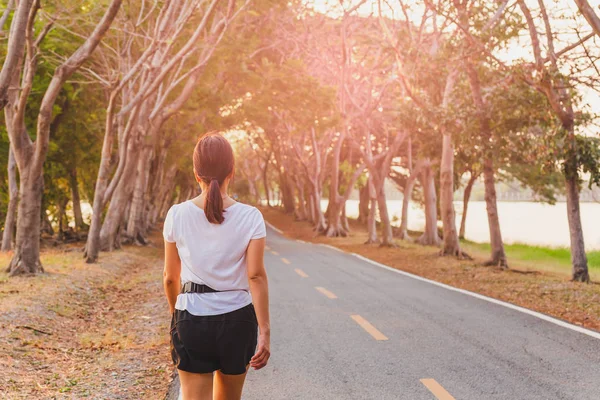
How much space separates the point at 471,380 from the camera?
641 centimetres

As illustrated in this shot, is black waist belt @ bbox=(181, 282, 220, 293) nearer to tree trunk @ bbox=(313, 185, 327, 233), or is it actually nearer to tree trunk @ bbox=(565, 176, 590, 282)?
tree trunk @ bbox=(565, 176, 590, 282)

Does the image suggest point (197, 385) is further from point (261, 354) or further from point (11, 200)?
point (11, 200)

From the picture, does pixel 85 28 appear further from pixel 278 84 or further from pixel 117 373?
pixel 117 373

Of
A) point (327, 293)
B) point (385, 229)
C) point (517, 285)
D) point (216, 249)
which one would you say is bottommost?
point (517, 285)

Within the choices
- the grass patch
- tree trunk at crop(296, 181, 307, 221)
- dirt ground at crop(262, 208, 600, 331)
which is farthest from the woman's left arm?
tree trunk at crop(296, 181, 307, 221)

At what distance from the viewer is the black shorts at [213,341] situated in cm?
323

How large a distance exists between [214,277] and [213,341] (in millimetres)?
297

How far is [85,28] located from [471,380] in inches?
632

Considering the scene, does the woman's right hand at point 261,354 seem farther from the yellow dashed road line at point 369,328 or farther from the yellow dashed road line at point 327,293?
the yellow dashed road line at point 327,293

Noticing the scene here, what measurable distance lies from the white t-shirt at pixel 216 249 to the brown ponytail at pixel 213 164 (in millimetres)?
67

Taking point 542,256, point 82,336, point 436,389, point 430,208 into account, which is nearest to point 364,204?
point 430,208

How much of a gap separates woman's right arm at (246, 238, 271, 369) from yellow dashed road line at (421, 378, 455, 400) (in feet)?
9.84

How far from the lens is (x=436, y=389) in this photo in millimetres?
6109

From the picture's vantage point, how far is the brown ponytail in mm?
3191
